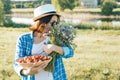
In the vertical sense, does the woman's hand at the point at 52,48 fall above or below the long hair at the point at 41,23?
below

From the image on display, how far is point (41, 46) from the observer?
275 centimetres

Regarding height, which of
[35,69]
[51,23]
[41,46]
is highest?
[51,23]

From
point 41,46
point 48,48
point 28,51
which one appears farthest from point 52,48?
point 28,51

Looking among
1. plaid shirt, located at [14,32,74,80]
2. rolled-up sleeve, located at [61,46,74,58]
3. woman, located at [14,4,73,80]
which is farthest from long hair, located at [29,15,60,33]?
rolled-up sleeve, located at [61,46,74,58]

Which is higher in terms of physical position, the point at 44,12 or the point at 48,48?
the point at 44,12

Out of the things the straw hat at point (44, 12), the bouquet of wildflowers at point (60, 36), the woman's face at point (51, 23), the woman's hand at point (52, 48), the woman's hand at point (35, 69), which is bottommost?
the woman's hand at point (35, 69)

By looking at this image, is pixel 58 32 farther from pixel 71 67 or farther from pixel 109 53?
pixel 109 53

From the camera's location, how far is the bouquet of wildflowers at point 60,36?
2.72m

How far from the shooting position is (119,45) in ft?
38.9

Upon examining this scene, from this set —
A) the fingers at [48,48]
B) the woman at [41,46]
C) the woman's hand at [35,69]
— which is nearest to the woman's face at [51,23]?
the woman at [41,46]

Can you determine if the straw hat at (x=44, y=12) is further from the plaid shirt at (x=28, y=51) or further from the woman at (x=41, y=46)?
the plaid shirt at (x=28, y=51)

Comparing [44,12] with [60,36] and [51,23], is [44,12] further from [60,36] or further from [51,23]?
[60,36]

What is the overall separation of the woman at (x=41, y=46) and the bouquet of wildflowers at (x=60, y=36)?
0.04m

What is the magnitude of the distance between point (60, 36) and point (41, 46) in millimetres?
177
